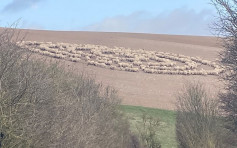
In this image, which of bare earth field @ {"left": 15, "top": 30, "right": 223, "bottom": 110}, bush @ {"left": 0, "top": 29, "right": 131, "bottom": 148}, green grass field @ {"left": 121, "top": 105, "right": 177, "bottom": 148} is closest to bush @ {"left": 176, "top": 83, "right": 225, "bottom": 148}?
green grass field @ {"left": 121, "top": 105, "right": 177, "bottom": 148}

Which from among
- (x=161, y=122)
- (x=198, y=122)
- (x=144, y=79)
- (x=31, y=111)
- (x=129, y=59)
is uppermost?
(x=31, y=111)

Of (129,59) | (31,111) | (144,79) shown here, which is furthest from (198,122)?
(129,59)

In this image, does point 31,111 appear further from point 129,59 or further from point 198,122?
point 129,59

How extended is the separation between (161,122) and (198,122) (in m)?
15.7

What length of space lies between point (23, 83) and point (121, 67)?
50645 mm

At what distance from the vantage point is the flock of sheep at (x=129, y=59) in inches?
2472

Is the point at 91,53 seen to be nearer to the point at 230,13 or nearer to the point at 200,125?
the point at 200,125

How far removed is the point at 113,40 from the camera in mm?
85500

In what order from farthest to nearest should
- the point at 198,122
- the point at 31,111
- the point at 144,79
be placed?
the point at 144,79
the point at 198,122
the point at 31,111

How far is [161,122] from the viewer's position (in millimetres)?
38500

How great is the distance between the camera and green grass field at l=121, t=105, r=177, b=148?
107 feet

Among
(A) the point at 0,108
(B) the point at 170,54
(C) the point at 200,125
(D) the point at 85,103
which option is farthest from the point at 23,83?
(B) the point at 170,54

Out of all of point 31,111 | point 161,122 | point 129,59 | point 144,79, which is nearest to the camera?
point 31,111

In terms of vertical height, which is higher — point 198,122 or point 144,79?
point 198,122
